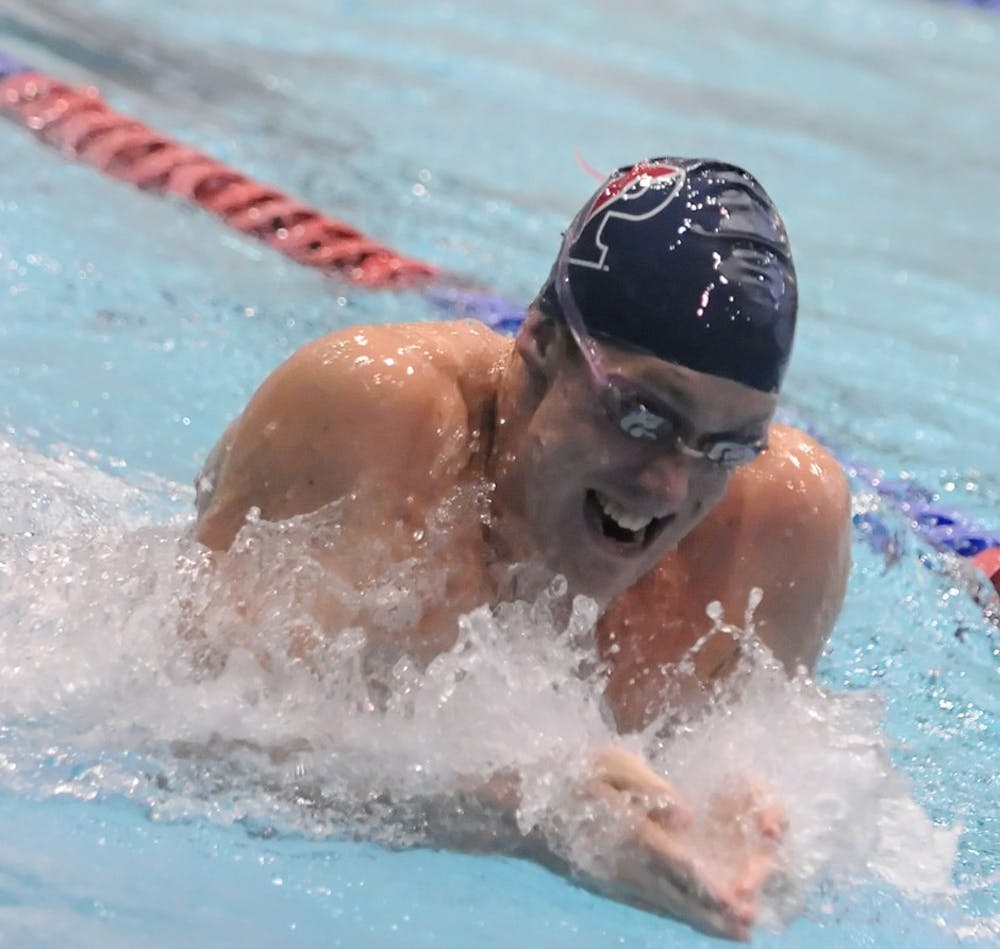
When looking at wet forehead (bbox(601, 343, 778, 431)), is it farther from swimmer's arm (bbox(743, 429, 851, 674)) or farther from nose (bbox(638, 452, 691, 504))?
swimmer's arm (bbox(743, 429, 851, 674))

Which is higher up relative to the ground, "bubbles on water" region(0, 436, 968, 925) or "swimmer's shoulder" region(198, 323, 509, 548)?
"swimmer's shoulder" region(198, 323, 509, 548)

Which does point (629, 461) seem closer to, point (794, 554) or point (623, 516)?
point (623, 516)

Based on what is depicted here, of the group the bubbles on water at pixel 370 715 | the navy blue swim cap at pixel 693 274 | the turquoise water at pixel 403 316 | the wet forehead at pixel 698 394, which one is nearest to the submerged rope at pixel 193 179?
the turquoise water at pixel 403 316

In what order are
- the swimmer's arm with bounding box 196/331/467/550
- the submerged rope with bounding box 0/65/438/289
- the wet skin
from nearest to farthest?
the wet skin → the swimmer's arm with bounding box 196/331/467/550 → the submerged rope with bounding box 0/65/438/289

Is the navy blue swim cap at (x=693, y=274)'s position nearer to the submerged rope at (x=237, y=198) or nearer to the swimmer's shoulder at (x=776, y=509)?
the swimmer's shoulder at (x=776, y=509)

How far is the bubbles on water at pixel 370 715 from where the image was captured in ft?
7.36

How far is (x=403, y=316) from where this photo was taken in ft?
14.9

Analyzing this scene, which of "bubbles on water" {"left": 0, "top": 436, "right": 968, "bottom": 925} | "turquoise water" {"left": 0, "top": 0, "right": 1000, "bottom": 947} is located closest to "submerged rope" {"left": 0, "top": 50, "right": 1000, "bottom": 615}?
"turquoise water" {"left": 0, "top": 0, "right": 1000, "bottom": 947}

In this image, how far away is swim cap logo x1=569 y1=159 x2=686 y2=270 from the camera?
2.18m

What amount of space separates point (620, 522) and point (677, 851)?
1.43ft

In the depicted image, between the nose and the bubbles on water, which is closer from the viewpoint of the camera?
the nose

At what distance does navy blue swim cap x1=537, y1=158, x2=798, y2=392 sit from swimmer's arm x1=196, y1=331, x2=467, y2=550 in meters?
0.25

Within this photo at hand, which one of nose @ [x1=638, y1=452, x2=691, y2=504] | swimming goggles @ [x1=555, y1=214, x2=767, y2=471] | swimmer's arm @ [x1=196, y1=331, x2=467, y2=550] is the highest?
swimming goggles @ [x1=555, y1=214, x2=767, y2=471]

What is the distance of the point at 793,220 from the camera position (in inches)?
246
